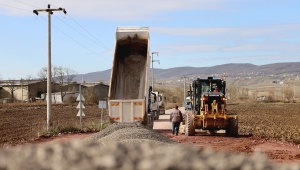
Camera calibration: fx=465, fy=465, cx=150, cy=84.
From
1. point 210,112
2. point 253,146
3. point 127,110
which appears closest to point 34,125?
point 127,110

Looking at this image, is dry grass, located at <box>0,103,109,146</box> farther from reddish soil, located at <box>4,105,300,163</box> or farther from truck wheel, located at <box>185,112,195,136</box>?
truck wheel, located at <box>185,112,195,136</box>

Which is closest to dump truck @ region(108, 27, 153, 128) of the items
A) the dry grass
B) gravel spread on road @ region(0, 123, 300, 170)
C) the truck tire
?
the truck tire

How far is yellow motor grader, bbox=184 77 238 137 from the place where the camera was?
2114 centimetres

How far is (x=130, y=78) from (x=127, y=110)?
2.33 metres

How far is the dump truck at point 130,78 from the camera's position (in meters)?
19.0

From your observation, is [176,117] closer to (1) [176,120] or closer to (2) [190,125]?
(1) [176,120]

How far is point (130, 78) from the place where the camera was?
20969 millimetres

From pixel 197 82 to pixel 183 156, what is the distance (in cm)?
1923

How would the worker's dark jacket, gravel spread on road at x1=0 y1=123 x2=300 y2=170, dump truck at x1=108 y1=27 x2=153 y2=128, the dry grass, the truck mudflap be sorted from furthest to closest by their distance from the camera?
the dry grass → the worker's dark jacket → dump truck at x1=108 y1=27 x2=153 y2=128 → the truck mudflap → gravel spread on road at x1=0 y1=123 x2=300 y2=170

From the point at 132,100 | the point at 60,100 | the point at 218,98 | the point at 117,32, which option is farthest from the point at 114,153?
the point at 60,100

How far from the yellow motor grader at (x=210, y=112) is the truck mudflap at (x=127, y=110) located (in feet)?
10.3

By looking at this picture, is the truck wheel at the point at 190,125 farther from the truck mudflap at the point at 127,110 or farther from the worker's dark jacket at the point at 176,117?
the truck mudflap at the point at 127,110

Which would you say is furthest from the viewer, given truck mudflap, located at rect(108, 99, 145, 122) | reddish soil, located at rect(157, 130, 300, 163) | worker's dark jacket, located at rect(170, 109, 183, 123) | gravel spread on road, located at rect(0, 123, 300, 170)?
worker's dark jacket, located at rect(170, 109, 183, 123)

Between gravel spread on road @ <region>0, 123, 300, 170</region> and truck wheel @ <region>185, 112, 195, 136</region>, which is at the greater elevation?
gravel spread on road @ <region>0, 123, 300, 170</region>
